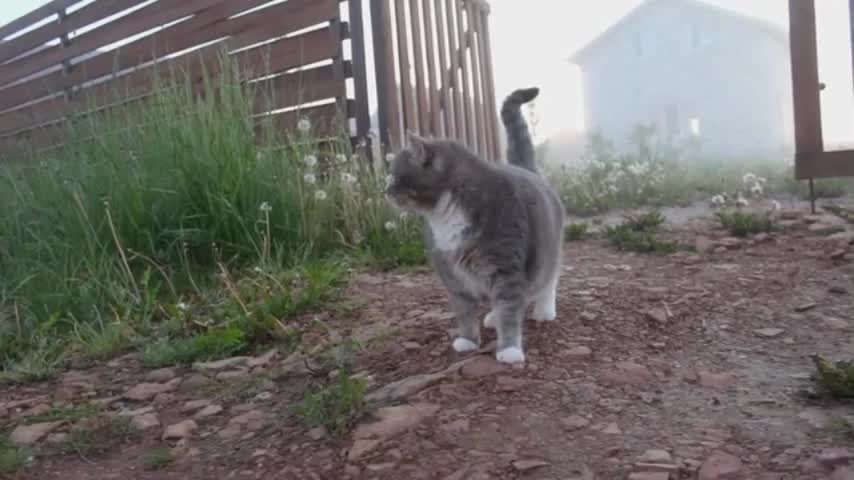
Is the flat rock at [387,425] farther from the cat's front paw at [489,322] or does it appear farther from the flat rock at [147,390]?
the flat rock at [147,390]

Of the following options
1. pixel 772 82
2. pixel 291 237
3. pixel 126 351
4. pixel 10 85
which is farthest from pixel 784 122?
pixel 10 85

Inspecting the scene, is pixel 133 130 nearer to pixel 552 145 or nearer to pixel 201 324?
pixel 201 324

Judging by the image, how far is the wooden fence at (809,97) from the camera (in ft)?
11.6

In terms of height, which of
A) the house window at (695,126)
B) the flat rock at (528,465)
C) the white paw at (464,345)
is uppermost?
the house window at (695,126)

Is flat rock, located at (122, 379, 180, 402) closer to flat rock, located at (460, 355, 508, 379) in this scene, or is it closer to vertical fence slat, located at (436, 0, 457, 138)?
flat rock, located at (460, 355, 508, 379)

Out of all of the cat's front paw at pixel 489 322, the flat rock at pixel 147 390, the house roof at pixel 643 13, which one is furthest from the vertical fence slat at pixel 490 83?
the flat rock at pixel 147 390

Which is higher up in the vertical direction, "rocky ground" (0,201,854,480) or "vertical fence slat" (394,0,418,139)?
"vertical fence slat" (394,0,418,139)

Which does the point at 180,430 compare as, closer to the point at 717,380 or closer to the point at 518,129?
the point at 717,380

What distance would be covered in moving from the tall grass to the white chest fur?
1.03 meters

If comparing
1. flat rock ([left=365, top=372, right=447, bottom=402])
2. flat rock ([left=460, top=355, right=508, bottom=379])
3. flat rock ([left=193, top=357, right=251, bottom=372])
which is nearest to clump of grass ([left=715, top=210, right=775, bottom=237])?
flat rock ([left=460, top=355, right=508, bottom=379])

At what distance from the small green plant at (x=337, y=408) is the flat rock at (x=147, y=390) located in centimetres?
60

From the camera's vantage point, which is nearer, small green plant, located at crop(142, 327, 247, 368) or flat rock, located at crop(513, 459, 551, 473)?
flat rock, located at crop(513, 459, 551, 473)

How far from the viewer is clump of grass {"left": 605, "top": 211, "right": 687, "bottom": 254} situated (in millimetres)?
3252

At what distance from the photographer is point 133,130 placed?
141 inches
